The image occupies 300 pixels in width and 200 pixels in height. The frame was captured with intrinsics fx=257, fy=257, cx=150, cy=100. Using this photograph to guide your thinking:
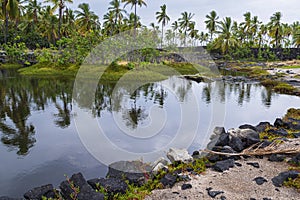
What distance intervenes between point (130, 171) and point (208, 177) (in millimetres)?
2770

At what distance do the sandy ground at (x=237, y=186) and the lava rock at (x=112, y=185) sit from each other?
3.13 feet

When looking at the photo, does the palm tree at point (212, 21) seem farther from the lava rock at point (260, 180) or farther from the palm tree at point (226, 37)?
the lava rock at point (260, 180)

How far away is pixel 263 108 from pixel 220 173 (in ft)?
52.5

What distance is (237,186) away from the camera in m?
7.86

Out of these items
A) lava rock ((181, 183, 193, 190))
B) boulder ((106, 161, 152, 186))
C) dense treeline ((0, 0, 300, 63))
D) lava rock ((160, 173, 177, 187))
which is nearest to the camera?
lava rock ((181, 183, 193, 190))

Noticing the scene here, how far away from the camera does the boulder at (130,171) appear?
28.9 ft

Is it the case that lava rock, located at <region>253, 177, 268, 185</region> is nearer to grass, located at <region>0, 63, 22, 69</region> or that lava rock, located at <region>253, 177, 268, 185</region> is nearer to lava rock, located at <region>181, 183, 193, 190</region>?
lava rock, located at <region>181, 183, 193, 190</region>

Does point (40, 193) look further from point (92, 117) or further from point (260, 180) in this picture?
point (92, 117)

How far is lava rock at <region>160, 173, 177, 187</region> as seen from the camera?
8.18 m

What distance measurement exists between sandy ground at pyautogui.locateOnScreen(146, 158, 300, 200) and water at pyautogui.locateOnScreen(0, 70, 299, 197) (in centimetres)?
365

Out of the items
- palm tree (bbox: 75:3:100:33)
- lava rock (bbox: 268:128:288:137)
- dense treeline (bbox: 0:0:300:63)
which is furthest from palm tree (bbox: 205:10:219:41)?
lava rock (bbox: 268:128:288:137)

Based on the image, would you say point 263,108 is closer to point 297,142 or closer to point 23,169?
point 297,142

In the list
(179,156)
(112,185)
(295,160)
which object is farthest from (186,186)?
(295,160)

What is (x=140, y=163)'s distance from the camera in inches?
408
